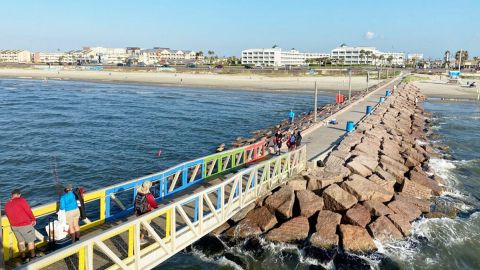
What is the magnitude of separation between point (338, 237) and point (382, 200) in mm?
3153

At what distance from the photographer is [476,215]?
15.3 m

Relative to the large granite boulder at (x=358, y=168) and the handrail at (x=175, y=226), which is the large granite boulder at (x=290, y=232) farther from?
the large granite boulder at (x=358, y=168)

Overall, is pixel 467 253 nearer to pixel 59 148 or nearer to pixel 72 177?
pixel 72 177

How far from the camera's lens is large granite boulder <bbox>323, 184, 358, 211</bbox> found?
13281mm

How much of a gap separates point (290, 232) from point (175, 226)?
13.0 ft

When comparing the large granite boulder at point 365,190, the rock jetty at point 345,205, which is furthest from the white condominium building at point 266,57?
the large granite boulder at point 365,190

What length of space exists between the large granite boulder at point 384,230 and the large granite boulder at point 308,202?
171 cm

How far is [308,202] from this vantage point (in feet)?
43.5

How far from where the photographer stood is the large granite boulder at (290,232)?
12312mm

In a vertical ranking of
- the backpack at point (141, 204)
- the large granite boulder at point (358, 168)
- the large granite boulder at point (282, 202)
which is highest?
the backpack at point (141, 204)

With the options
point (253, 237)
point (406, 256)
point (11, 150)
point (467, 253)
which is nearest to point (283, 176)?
point (253, 237)

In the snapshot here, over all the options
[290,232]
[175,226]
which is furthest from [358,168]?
[175,226]

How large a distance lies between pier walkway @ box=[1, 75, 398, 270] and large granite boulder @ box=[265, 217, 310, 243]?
1.24 meters

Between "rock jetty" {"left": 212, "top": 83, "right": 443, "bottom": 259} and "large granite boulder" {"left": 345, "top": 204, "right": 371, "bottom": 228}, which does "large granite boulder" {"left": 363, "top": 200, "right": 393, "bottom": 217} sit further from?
"large granite boulder" {"left": 345, "top": 204, "right": 371, "bottom": 228}
